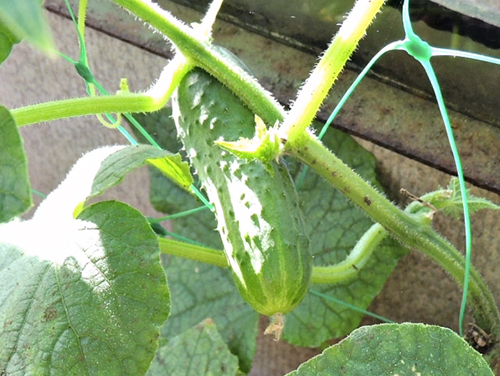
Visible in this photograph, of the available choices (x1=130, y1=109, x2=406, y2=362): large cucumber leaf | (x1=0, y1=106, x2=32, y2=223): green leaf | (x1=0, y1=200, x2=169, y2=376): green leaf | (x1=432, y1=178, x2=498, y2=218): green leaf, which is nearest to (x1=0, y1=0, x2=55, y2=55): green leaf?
(x1=0, y1=106, x2=32, y2=223): green leaf

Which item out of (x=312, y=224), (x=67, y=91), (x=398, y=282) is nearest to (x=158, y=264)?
(x=312, y=224)

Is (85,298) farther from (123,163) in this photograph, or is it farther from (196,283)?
(196,283)

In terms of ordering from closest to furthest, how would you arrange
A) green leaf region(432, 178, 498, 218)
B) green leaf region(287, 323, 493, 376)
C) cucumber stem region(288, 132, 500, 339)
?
green leaf region(287, 323, 493, 376) < cucumber stem region(288, 132, 500, 339) < green leaf region(432, 178, 498, 218)

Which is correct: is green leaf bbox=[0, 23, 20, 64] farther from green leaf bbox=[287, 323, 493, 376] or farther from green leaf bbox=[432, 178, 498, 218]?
green leaf bbox=[432, 178, 498, 218]

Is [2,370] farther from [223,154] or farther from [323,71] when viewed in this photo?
[323,71]

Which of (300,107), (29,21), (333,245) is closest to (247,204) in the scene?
(300,107)

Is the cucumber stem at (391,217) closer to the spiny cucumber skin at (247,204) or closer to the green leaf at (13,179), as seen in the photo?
the spiny cucumber skin at (247,204)

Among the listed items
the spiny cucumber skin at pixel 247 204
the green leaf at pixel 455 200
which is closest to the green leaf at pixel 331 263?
the green leaf at pixel 455 200
